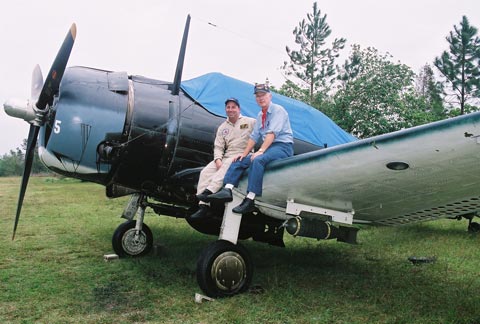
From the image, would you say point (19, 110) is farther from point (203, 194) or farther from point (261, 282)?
point (261, 282)

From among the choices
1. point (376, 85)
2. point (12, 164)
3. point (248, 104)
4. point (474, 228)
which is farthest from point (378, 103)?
point (12, 164)

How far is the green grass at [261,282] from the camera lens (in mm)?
A: 3586

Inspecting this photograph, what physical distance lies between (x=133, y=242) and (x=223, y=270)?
8.25 feet

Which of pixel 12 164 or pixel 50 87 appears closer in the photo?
pixel 50 87

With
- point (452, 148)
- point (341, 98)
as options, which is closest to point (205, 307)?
point (452, 148)

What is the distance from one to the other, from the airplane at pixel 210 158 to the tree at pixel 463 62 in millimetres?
28776

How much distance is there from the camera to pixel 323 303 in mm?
3938

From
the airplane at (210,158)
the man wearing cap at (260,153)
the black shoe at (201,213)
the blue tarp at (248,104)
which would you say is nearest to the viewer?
the airplane at (210,158)

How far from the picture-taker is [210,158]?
4.86m

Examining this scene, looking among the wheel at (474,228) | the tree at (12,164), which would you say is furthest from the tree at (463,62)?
the tree at (12,164)

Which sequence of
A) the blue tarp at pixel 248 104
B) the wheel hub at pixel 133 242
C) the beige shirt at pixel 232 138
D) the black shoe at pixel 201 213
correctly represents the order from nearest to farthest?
the black shoe at pixel 201 213 < the beige shirt at pixel 232 138 < the blue tarp at pixel 248 104 < the wheel hub at pixel 133 242

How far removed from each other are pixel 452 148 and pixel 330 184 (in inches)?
41.9

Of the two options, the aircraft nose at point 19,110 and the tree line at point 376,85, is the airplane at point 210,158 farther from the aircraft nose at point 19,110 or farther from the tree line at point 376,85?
the tree line at point 376,85

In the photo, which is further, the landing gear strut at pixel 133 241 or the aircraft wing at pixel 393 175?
the landing gear strut at pixel 133 241
